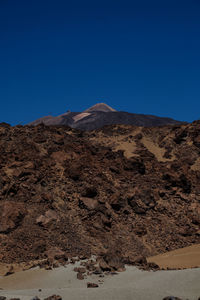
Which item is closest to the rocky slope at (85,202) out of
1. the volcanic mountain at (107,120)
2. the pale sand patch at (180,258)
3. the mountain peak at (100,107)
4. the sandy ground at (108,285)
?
the pale sand patch at (180,258)

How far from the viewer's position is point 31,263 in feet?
45.5

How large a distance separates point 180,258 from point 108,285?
250 inches

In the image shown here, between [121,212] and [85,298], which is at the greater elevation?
[121,212]

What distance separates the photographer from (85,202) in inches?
705

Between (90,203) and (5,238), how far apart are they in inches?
198

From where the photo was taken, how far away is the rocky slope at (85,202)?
1537cm

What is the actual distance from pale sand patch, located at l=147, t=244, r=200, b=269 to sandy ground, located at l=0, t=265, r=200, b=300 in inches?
115

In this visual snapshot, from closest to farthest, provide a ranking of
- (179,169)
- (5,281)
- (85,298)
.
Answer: (85,298) → (5,281) → (179,169)

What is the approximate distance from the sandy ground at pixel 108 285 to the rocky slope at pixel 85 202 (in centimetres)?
157

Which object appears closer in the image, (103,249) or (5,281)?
(5,281)

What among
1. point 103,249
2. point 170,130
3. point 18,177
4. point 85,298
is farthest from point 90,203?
point 170,130

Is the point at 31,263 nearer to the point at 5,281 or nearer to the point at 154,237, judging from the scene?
the point at 5,281

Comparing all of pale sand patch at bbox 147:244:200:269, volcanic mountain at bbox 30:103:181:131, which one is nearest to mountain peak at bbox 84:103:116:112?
volcanic mountain at bbox 30:103:181:131

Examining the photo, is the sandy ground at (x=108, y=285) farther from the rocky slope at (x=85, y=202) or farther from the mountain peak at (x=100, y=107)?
the mountain peak at (x=100, y=107)
